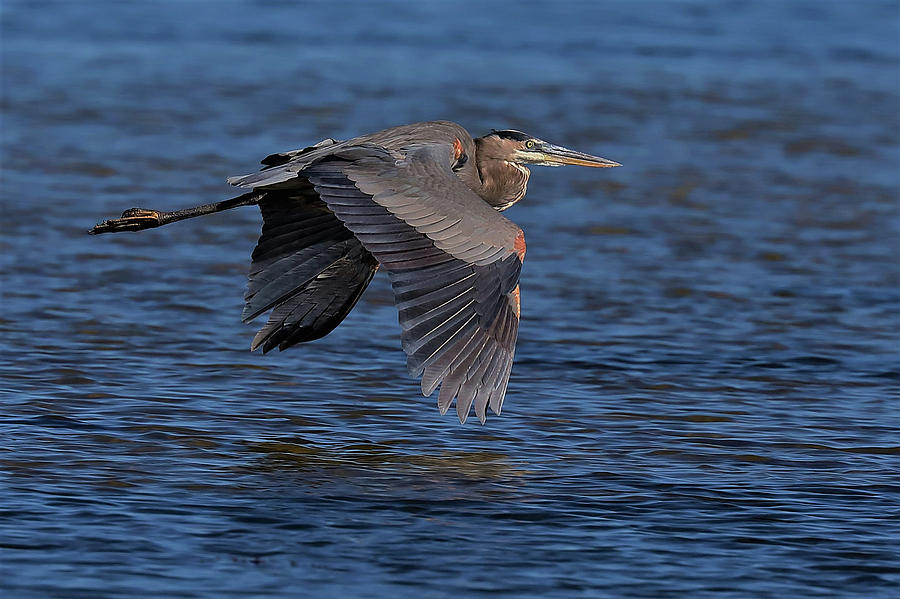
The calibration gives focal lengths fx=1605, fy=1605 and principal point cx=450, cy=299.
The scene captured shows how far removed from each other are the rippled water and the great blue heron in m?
0.54

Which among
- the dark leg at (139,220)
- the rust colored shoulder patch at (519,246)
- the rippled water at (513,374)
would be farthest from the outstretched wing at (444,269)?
the dark leg at (139,220)

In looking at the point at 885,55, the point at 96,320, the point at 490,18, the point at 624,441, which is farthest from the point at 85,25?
the point at 624,441

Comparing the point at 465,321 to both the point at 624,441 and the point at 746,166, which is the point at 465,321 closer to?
the point at 624,441

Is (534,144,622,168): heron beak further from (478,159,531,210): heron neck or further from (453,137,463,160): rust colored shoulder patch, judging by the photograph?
(453,137,463,160): rust colored shoulder patch

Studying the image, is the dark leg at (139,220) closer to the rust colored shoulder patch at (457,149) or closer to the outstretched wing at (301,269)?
the outstretched wing at (301,269)

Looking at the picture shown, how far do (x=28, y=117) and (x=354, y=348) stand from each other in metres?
8.74

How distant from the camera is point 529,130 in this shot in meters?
16.4

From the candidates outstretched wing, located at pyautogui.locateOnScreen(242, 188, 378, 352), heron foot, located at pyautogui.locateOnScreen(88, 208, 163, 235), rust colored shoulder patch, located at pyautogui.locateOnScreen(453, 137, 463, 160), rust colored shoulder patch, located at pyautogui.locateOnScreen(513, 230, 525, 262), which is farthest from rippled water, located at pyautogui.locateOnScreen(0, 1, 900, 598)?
rust colored shoulder patch, located at pyautogui.locateOnScreen(453, 137, 463, 160)

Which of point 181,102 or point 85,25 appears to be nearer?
point 181,102

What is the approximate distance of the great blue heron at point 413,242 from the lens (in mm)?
6535

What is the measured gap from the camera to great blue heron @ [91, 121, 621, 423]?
21.4ft

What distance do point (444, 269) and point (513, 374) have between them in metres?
2.30

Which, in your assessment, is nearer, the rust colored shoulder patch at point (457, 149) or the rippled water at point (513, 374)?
the rippled water at point (513, 374)

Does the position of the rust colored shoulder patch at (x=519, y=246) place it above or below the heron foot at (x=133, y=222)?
above
